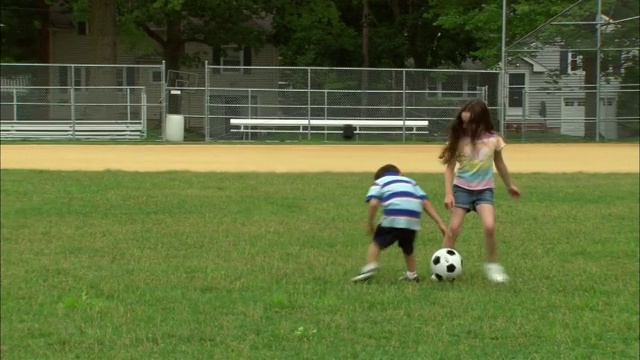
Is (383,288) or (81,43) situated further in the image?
(81,43)

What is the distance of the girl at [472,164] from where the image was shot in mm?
7496

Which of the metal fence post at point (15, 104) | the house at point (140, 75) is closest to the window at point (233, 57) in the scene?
the house at point (140, 75)

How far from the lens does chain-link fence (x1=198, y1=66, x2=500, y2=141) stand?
1132 inches

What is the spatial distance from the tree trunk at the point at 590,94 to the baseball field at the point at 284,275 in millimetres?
13559

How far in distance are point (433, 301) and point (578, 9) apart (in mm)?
23044

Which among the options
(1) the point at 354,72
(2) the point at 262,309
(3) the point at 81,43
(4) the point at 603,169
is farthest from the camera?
(3) the point at 81,43

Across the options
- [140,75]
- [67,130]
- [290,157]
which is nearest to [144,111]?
[67,130]

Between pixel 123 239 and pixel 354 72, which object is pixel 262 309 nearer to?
pixel 123 239

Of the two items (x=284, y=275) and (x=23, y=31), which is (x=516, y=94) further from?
(x=23, y=31)

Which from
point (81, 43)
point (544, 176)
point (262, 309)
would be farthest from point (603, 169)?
point (81, 43)

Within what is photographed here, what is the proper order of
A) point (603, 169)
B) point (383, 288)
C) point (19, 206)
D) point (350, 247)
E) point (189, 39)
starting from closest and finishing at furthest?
1. point (383, 288)
2. point (350, 247)
3. point (19, 206)
4. point (603, 169)
5. point (189, 39)

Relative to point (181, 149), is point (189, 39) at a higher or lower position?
higher

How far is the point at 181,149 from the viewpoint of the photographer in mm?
23562

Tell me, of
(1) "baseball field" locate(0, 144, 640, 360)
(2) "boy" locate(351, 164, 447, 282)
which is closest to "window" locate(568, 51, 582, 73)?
(1) "baseball field" locate(0, 144, 640, 360)
